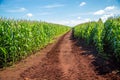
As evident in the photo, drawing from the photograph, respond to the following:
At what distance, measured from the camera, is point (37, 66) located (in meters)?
11.7

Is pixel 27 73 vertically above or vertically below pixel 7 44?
below

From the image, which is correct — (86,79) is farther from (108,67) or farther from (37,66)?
(37,66)

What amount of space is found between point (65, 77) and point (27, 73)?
2.04 m

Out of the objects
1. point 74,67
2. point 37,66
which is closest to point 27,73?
point 37,66

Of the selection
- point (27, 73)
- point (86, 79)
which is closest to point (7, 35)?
point (27, 73)

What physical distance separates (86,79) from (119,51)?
9.24 feet

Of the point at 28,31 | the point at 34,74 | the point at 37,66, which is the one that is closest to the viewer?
the point at 34,74

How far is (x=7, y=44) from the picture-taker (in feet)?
38.9

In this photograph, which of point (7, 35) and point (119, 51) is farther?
point (7, 35)

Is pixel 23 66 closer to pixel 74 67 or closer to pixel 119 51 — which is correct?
pixel 74 67

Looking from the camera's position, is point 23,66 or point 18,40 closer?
point 23,66

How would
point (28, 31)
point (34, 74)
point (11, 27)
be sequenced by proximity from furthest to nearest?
point (28, 31), point (11, 27), point (34, 74)

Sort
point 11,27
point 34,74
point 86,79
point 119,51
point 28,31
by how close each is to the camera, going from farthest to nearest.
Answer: point 28,31 < point 11,27 < point 119,51 < point 34,74 < point 86,79

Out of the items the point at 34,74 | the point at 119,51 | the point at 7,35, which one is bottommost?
the point at 34,74
